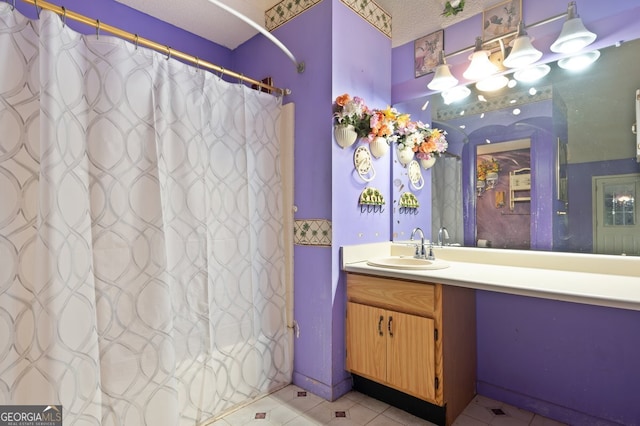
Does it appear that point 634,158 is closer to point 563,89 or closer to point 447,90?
point 563,89

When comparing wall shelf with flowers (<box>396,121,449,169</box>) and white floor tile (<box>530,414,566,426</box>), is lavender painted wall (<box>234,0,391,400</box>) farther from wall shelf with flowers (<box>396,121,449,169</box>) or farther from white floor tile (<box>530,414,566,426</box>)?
white floor tile (<box>530,414,566,426</box>)

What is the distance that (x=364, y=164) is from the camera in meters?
2.12

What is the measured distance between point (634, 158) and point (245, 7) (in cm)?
240

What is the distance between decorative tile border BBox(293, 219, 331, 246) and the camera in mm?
1943

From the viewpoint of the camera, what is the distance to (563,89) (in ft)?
5.71

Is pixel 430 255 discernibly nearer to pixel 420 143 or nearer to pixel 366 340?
pixel 366 340

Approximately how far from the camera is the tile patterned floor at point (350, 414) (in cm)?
169

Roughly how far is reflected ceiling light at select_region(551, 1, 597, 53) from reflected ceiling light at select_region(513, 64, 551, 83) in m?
0.14

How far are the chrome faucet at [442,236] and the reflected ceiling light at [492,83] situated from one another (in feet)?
2.99

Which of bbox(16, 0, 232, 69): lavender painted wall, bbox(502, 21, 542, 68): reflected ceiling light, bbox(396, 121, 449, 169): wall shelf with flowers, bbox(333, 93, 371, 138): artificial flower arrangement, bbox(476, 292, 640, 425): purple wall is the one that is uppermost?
bbox(16, 0, 232, 69): lavender painted wall

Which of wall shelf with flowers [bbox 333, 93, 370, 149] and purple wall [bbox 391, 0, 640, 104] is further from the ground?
purple wall [bbox 391, 0, 640, 104]

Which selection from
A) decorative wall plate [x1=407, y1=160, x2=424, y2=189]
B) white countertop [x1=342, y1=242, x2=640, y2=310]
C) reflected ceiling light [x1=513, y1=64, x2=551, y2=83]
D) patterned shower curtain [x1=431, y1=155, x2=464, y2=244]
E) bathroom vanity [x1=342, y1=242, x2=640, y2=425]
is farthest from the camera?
decorative wall plate [x1=407, y1=160, x2=424, y2=189]

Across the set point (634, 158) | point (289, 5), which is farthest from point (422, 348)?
point (289, 5)

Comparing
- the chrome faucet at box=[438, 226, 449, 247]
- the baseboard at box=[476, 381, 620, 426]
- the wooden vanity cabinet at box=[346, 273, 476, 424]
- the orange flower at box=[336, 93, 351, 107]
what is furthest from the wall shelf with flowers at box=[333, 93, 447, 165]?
the baseboard at box=[476, 381, 620, 426]
